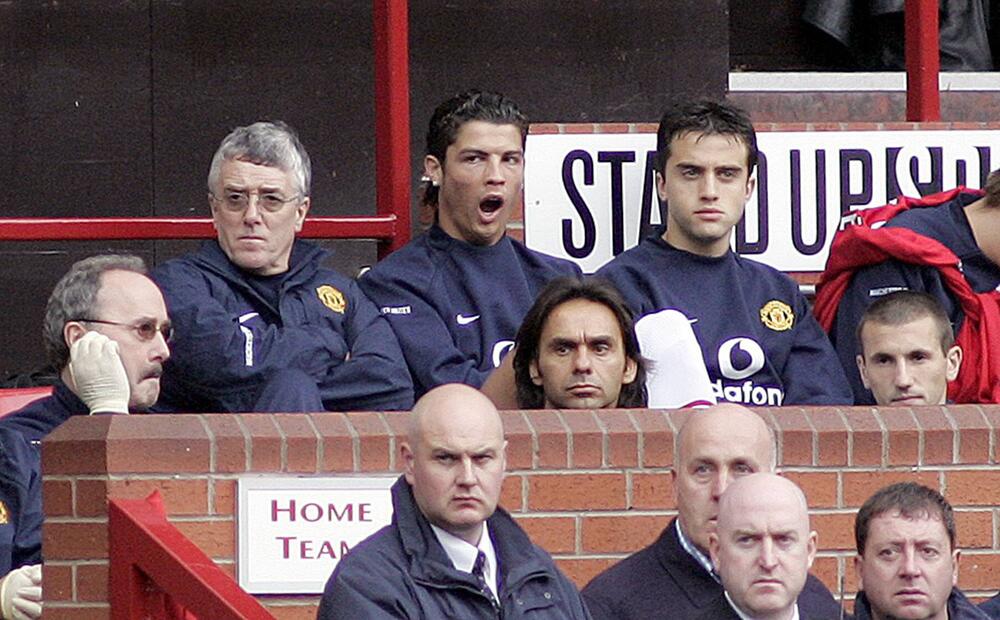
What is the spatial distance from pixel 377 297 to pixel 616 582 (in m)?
1.61

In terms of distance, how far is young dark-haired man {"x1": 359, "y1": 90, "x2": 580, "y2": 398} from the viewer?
23.0 ft

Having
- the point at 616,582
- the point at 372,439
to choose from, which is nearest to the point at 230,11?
the point at 372,439

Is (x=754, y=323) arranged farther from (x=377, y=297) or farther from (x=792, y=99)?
(x=792, y=99)

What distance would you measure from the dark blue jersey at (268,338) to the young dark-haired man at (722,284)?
784mm

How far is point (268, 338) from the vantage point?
21.6ft

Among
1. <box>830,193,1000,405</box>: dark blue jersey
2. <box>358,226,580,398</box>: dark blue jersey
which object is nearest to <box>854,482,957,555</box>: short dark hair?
<box>830,193,1000,405</box>: dark blue jersey

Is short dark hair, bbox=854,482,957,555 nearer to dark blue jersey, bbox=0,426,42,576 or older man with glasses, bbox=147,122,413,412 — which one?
older man with glasses, bbox=147,122,413,412

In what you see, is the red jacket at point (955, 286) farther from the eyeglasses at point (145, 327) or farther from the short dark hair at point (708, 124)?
→ the eyeglasses at point (145, 327)

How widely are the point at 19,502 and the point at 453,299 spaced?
1.50m

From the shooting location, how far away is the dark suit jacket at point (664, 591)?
5668 mm

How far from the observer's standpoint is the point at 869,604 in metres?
5.69

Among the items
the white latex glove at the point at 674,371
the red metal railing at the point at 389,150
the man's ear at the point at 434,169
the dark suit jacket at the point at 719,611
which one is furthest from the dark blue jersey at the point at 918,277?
the dark suit jacket at the point at 719,611

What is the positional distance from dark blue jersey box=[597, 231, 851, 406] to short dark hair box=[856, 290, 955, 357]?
319 millimetres

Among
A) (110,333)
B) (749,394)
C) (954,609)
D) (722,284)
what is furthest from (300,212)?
(954,609)
